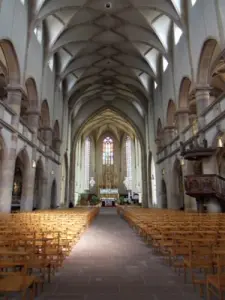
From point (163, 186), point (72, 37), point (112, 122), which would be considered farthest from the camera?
point (112, 122)

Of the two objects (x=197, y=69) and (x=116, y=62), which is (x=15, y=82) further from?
(x=116, y=62)

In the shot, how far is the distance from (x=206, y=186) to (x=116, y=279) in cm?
878

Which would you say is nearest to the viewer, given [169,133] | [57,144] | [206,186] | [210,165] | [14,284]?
[14,284]

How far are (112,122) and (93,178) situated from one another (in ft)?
40.6

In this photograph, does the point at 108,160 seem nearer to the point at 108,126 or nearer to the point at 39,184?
the point at 108,126

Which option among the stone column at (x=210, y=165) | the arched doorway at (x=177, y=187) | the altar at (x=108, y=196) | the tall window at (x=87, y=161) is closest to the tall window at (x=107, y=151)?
the tall window at (x=87, y=161)

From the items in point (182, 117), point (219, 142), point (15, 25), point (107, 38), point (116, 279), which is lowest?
point (116, 279)

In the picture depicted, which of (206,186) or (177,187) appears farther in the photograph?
(177,187)

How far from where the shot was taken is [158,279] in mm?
3824

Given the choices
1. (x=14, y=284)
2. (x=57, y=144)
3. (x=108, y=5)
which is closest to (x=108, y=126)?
(x=57, y=144)

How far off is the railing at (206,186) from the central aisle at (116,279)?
21.3 feet

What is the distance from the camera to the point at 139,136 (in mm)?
33000

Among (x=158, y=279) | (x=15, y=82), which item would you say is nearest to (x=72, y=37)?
(x=15, y=82)

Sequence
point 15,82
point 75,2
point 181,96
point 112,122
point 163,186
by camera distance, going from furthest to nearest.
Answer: point 112,122 → point 163,186 → point 181,96 → point 75,2 → point 15,82
